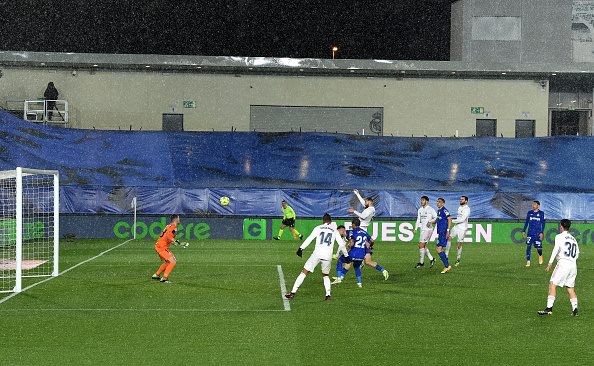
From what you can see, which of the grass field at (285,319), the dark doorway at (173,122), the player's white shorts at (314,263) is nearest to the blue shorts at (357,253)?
the grass field at (285,319)

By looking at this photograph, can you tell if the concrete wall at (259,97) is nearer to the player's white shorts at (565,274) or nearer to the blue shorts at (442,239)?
the blue shorts at (442,239)

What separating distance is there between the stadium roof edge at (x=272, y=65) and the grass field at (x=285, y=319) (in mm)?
21585

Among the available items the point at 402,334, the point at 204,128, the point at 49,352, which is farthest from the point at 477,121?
the point at 49,352

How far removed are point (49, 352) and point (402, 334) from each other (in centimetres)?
557

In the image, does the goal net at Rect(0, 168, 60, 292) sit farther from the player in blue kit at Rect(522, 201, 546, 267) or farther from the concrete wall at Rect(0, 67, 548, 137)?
the player in blue kit at Rect(522, 201, 546, 267)

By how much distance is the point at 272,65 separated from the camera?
40.6 m

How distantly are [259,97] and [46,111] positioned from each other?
12823mm

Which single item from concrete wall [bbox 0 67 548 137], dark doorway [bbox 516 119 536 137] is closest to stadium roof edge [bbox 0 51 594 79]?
concrete wall [bbox 0 67 548 137]

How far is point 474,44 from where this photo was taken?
43.8 m

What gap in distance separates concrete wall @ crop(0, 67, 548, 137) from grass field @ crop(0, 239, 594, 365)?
21.4 meters

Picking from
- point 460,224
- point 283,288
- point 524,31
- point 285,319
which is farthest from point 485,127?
point 285,319

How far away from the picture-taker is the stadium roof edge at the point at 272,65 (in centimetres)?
3984

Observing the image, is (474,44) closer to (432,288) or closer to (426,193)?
(426,193)

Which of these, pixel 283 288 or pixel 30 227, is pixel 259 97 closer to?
pixel 30 227
